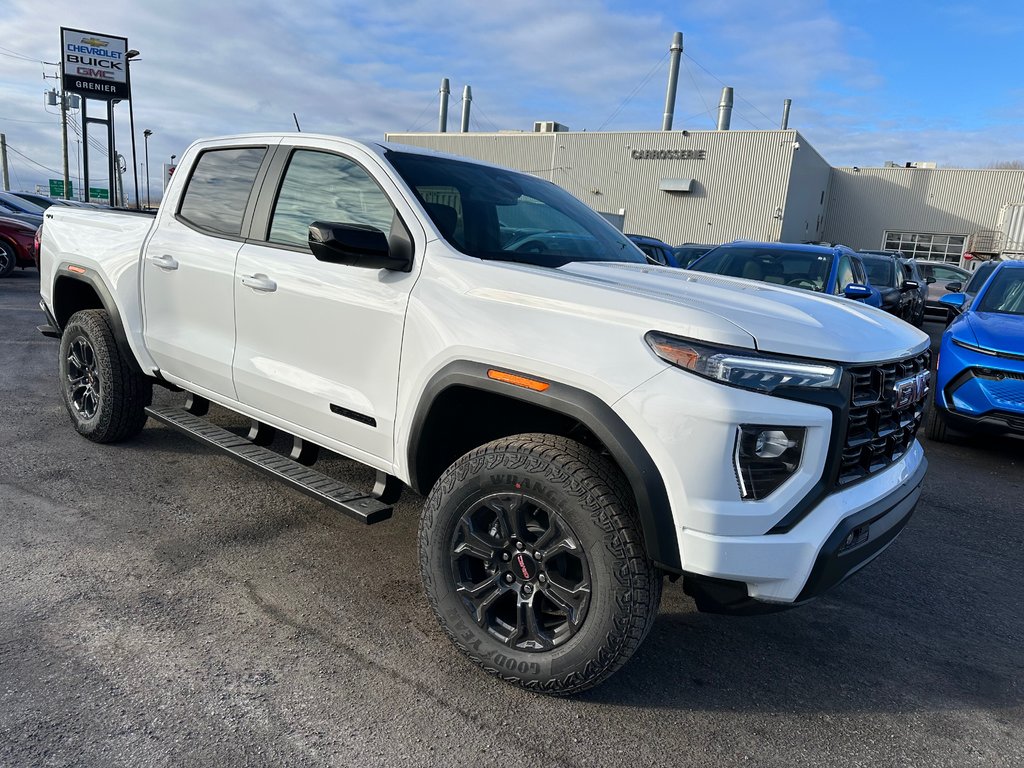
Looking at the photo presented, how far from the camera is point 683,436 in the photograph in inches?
82.4

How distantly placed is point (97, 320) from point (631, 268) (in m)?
3.40

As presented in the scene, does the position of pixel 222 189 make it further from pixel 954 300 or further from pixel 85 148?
pixel 85 148

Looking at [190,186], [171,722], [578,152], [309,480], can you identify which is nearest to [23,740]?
[171,722]

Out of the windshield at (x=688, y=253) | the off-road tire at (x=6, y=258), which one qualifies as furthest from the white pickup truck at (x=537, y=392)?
the windshield at (x=688, y=253)

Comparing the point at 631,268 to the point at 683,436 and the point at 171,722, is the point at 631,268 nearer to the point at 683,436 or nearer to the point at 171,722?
the point at 683,436

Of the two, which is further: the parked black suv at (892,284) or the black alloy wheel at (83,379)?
the parked black suv at (892,284)

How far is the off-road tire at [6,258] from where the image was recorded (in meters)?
13.7

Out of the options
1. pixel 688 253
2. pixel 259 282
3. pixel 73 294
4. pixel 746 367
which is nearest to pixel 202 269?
pixel 259 282

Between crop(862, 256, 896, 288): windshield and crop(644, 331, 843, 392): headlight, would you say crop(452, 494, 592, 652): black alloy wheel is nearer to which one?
crop(644, 331, 843, 392): headlight

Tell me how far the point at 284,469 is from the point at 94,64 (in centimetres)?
3908

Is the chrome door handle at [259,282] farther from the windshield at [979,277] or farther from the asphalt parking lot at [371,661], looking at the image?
the windshield at [979,277]

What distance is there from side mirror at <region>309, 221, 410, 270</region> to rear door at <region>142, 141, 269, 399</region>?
108 cm

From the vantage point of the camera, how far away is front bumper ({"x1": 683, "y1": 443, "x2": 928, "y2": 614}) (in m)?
2.12

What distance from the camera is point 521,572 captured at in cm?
252
